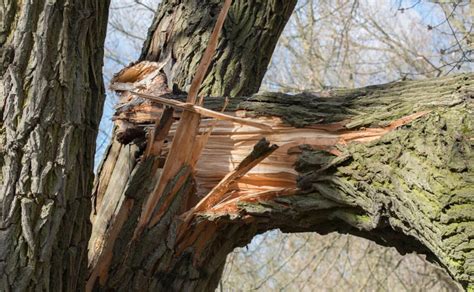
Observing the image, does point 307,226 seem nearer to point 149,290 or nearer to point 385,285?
point 149,290

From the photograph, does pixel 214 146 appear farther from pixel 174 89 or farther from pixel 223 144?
pixel 174 89

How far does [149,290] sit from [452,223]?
1015mm

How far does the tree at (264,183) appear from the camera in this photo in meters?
1.75

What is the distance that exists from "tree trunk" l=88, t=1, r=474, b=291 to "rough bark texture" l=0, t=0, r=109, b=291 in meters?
0.42

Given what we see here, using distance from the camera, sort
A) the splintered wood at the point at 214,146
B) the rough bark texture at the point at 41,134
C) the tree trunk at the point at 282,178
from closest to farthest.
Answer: the rough bark texture at the point at 41,134 < the tree trunk at the point at 282,178 < the splintered wood at the point at 214,146

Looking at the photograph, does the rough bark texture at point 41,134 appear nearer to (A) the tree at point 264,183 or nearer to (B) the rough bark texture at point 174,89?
(A) the tree at point 264,183

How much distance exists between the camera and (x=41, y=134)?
1.74m

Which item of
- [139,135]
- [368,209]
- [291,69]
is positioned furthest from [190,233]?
[291,69]

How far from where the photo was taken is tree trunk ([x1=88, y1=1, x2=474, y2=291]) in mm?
1829

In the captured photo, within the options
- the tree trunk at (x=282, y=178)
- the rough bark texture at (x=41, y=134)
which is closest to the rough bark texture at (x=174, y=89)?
the tree trunk at (x=282, y=178)

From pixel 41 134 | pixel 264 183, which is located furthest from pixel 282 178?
pixel 41 134

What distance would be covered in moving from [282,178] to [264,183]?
7 centimetres

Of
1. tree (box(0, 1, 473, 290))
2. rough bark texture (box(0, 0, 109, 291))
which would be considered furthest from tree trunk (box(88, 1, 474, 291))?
rough bark texture (box(0, 0, 109, 291))

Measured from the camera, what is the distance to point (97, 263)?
87.4 inches
